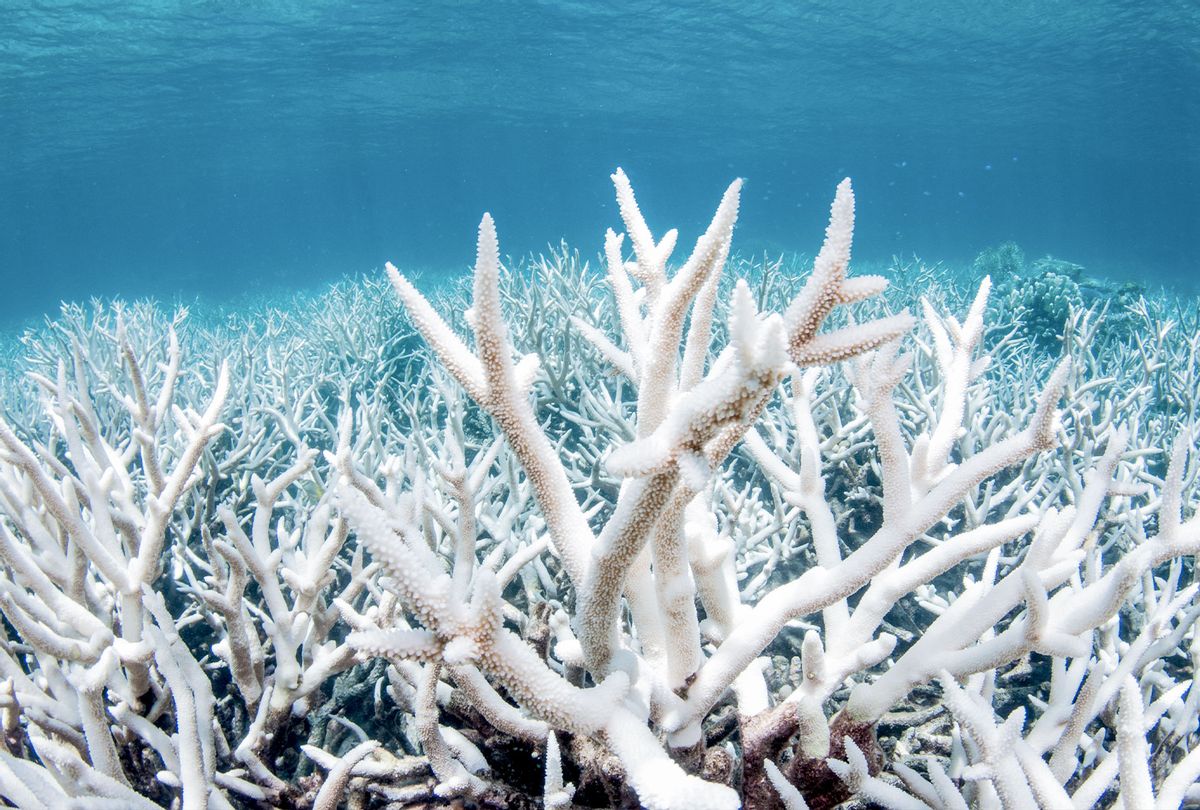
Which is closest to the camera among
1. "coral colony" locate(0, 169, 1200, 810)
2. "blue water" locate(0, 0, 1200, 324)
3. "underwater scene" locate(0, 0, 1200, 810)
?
"coral colony" locate(0, 169, 1200, 810)

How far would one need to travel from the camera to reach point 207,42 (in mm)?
28734

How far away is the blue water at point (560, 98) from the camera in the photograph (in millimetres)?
28875

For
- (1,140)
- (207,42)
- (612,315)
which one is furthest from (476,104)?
(612,315)

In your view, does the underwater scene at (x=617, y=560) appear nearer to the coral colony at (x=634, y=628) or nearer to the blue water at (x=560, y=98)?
the coral colony at (x=634, y=628)

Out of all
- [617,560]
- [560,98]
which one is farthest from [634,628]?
[560,98]

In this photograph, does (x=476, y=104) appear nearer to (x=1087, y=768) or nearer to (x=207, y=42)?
(x=207, y=42)

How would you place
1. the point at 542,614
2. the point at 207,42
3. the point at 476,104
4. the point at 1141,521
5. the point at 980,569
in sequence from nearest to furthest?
the point at 542,614
the point at 1141,521
the point at 980,569
the point at 207,42
the point at 476,104

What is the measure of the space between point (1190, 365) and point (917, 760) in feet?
15.6

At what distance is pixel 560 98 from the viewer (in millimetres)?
45094

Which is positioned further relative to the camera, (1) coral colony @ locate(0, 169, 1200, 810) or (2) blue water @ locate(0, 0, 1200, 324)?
(2) blue water @ locate(0, 0, 1200, 324)

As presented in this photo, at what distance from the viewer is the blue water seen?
1137 inches

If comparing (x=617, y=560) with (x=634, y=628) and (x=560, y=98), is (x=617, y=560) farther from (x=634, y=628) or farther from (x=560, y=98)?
(x=560, y=98)

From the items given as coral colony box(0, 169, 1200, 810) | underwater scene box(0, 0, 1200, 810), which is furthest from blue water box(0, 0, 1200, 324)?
coral colony box(0, 169, 1200, 810)

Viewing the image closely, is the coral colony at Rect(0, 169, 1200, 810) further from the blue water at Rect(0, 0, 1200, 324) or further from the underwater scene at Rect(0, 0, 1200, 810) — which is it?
the blue water at Rect(0, 0, 1200, 324)
